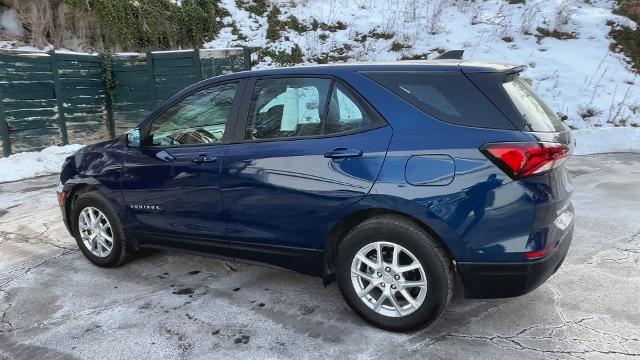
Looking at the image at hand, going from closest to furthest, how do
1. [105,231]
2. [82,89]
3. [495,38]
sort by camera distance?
[105,231]
[82,89]
[495,38]

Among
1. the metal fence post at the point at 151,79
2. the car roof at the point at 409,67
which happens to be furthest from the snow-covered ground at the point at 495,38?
the car roof at the point at 409,67

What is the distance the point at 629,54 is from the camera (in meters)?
12.4

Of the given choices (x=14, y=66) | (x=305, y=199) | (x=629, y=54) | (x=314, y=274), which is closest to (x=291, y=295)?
(x=314, y=274)

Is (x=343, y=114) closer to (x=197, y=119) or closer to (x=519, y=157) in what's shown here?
(x=519, y=157)

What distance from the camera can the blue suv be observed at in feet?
8.96

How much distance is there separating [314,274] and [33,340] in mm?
1880

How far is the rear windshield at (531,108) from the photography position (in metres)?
2.86

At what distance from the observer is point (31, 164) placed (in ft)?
30.1

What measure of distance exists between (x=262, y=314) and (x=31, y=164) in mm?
7666

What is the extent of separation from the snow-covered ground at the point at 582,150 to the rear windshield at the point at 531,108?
658cm

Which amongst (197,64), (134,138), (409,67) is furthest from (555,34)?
(134,138)

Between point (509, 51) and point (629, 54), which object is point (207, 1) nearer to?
point (509, 51)

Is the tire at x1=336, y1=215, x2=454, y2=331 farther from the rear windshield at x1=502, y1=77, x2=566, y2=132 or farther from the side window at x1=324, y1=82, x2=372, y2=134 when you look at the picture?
the rear windshield at x1=502, y1=77, x2=566, y2=132

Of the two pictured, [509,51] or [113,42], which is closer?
[509,51]
